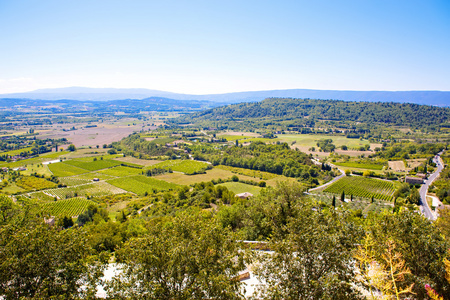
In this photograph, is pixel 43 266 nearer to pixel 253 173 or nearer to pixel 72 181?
pixel 253 173

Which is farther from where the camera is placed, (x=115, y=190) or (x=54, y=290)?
(x=115, y=190)

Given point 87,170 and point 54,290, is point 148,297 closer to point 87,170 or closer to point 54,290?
point 54,290

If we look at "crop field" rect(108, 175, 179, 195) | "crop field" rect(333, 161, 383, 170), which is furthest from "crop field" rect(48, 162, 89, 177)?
"crop field" rect(333, 161, 383, 170)

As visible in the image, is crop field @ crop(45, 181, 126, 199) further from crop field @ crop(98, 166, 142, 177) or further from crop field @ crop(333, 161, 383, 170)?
crop field @ crop(333, 161, 383, 170)

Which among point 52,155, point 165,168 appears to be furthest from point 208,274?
point 52,155

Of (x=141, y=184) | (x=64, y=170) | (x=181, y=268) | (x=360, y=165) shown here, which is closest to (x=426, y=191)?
(x=360, y=165)

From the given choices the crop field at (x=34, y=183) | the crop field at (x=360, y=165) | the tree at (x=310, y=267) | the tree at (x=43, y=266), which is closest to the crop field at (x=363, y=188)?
the crop field at (x=360, y=165)
